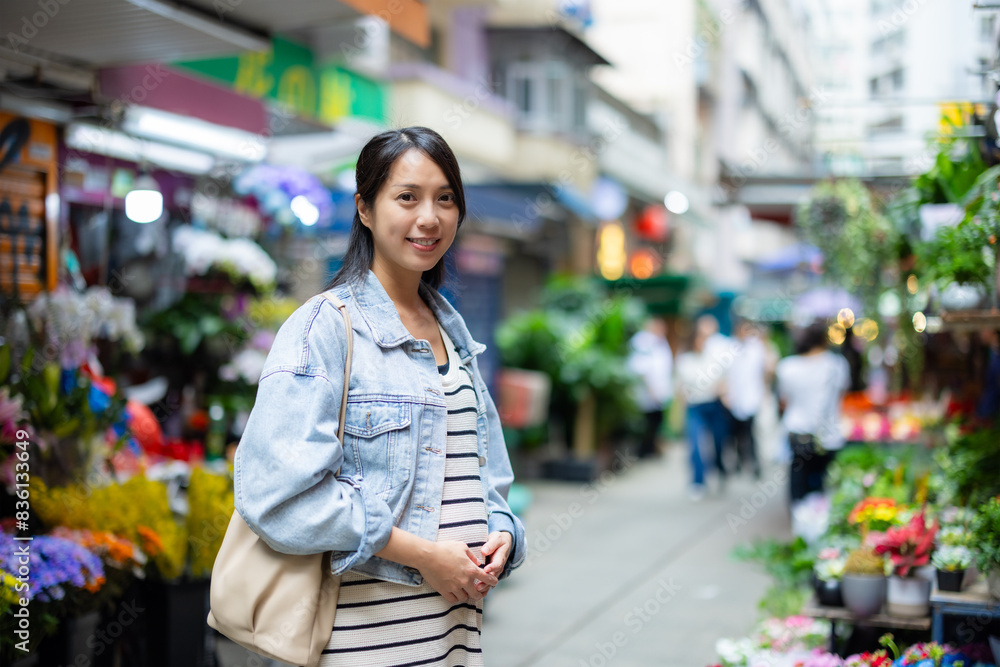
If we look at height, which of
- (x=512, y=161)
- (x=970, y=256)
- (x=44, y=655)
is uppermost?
(x=512, y=161)

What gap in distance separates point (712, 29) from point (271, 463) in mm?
21227

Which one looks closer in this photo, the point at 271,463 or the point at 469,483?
the point at 271,463

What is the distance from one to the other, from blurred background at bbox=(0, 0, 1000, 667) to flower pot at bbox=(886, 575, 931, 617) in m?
0.02

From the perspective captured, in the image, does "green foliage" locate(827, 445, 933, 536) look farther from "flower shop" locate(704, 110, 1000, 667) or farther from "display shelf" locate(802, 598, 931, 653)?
"display shelf" locate(802, 598, 931, 653)

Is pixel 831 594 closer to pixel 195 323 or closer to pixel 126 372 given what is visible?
pixel 195 323

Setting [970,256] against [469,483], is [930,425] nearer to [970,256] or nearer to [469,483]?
[970,256]

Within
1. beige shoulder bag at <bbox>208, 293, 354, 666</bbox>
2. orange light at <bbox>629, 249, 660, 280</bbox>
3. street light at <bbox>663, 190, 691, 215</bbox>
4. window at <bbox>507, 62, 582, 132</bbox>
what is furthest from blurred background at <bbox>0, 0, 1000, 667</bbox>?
orange light at <bbox>629, 249, 660, 280</bbox>

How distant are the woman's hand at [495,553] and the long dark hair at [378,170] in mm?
650

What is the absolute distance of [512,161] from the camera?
1521cm

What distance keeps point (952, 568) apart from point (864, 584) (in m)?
0.38

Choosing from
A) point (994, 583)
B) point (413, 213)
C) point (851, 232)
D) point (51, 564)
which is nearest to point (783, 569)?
point (851, 232)

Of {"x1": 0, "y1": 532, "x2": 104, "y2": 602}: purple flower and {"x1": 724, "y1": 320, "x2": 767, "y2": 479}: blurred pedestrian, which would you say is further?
{"x1": 724, "y1": 320, "x2": 767, "y2": 479}: blurred pedestrian

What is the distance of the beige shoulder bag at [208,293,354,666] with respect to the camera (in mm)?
1767

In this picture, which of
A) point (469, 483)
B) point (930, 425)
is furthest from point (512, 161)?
point (469, 483)
